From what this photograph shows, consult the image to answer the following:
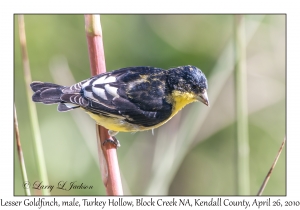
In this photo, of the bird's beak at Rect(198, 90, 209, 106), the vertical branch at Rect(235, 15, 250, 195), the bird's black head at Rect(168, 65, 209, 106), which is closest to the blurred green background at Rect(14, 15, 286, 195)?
the bird's black head at Rect(168, 65, 209, 106)

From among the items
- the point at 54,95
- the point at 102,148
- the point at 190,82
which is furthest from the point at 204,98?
the point at 54,95

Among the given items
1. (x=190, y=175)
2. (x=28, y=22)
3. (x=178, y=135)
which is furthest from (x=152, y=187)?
(x=28, y=22)

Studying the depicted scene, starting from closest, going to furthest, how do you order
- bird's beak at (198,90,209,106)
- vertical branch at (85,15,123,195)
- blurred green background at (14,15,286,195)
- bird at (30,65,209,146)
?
vertical branch at (85,15,123,195) → bird's beak at (198,90,209,106) → bird at (30,65,209,146) → blurred green background at (14,15,286,195)

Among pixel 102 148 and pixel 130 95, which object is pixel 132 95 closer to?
pixel 130 95

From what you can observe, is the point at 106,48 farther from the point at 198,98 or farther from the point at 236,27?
the point at 236,27

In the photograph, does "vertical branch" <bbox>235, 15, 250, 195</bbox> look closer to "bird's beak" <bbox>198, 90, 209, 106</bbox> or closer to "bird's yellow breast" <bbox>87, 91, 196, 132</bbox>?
"bird's beak" <bbox>198, 90, 209, 106</bbox>
